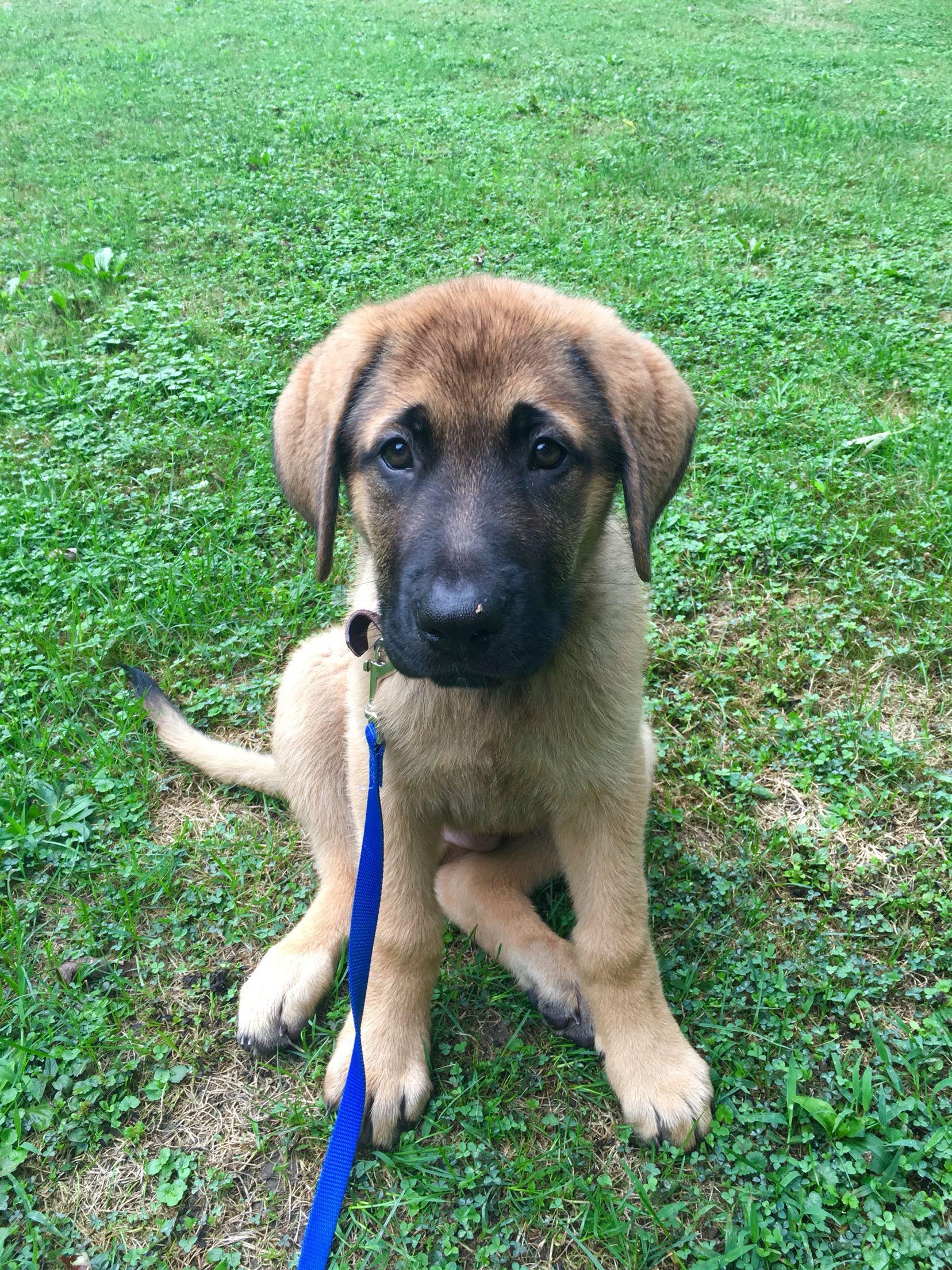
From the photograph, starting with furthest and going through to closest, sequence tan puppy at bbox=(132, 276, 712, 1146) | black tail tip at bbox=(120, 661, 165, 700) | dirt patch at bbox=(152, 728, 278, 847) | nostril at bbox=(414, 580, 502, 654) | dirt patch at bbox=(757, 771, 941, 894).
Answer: black tail tip at bbox=(120, 661, 165, 700) → dirt patch at bbox=(152, 728, 278, 847) → dirt patch at bbox=(757, 771, 941, 894) → tan puppy at bbox=(132, 276, 712, 1146) → nostril at bbox=(414, 580, 502, 654)

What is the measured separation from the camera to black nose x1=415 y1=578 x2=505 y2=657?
6.13 ft

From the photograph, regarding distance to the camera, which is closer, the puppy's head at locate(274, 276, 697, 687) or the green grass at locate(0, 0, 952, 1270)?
the puppy's head at locate(274, 276, 697, 687)

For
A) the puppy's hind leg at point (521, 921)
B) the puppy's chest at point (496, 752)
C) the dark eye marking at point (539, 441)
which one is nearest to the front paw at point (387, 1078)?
the puppy's hind leg at point (521, 921)

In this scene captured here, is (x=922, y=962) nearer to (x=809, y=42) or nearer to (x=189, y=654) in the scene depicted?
(x=189, y=654)

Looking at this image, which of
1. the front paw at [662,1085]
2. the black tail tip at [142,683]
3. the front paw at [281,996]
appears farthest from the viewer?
the black tail tip at [142,683]

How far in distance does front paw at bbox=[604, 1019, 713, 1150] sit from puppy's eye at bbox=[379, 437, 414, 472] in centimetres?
162

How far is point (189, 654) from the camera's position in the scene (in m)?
3.77

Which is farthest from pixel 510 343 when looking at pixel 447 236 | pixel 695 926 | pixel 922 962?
pixel 447 236

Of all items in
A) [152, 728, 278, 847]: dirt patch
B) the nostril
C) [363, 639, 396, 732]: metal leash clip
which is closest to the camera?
the nostril

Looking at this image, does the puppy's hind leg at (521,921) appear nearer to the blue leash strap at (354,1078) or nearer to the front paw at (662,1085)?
the front paw at (662,1085)

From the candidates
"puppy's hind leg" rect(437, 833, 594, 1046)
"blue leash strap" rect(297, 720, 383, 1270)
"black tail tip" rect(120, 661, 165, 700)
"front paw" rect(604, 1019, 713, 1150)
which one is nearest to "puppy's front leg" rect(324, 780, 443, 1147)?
"blue leash strap" rect(297, 720, 383, 1270)

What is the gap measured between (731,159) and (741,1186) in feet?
29.6

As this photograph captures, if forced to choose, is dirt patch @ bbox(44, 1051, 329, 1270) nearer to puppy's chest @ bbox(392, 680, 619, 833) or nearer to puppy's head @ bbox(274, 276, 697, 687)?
puppy's chest @ bbox(392, 680, 619, 833)

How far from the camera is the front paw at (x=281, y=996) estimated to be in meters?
2.49
